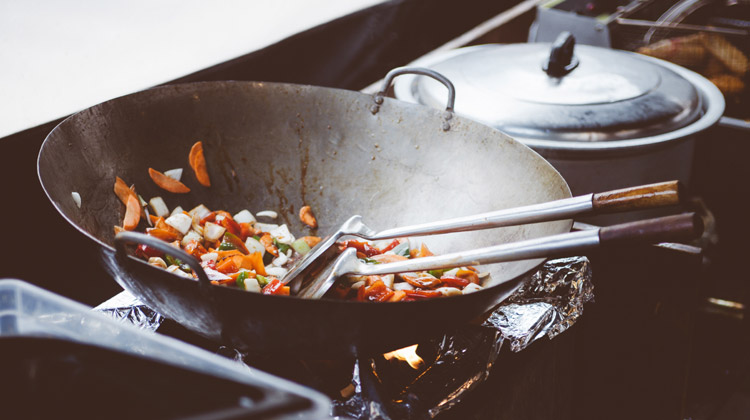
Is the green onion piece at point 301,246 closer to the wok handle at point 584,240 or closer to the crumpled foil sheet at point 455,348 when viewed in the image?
the crumpled foil sheet at point 455,348

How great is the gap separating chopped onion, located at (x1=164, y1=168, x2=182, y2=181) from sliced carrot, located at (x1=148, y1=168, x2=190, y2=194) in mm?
12

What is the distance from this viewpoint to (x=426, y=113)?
5.24 ft

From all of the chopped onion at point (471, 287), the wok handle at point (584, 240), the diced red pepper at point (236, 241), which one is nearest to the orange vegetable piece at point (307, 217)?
the diced red pepper at point (236, 241)

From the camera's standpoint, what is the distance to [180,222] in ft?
4.83

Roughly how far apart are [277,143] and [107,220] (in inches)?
20.9

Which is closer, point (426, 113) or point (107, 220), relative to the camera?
point (107, 220)

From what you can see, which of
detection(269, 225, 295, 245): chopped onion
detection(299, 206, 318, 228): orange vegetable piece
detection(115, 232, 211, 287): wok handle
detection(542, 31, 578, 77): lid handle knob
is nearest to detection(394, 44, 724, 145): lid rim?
detection(542, 31, 578, 77): lid handle knob

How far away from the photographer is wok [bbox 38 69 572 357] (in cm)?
104

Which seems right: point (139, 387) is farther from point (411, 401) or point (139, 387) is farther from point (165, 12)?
point (165, 12)

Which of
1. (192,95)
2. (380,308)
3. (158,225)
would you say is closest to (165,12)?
(192,95)

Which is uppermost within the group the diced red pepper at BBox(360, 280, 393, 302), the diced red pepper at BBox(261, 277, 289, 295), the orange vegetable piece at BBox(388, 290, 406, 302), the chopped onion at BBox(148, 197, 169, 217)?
the chopped onion at BBox(148, 197, 169, 217)

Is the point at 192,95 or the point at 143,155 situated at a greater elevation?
the point at 192,95

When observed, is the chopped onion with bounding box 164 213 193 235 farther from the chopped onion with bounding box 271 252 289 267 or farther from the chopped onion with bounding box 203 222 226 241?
the chopped onion with bounding box 271 252 289 267

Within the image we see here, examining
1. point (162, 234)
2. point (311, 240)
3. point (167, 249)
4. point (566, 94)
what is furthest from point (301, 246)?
point (566, 94)
